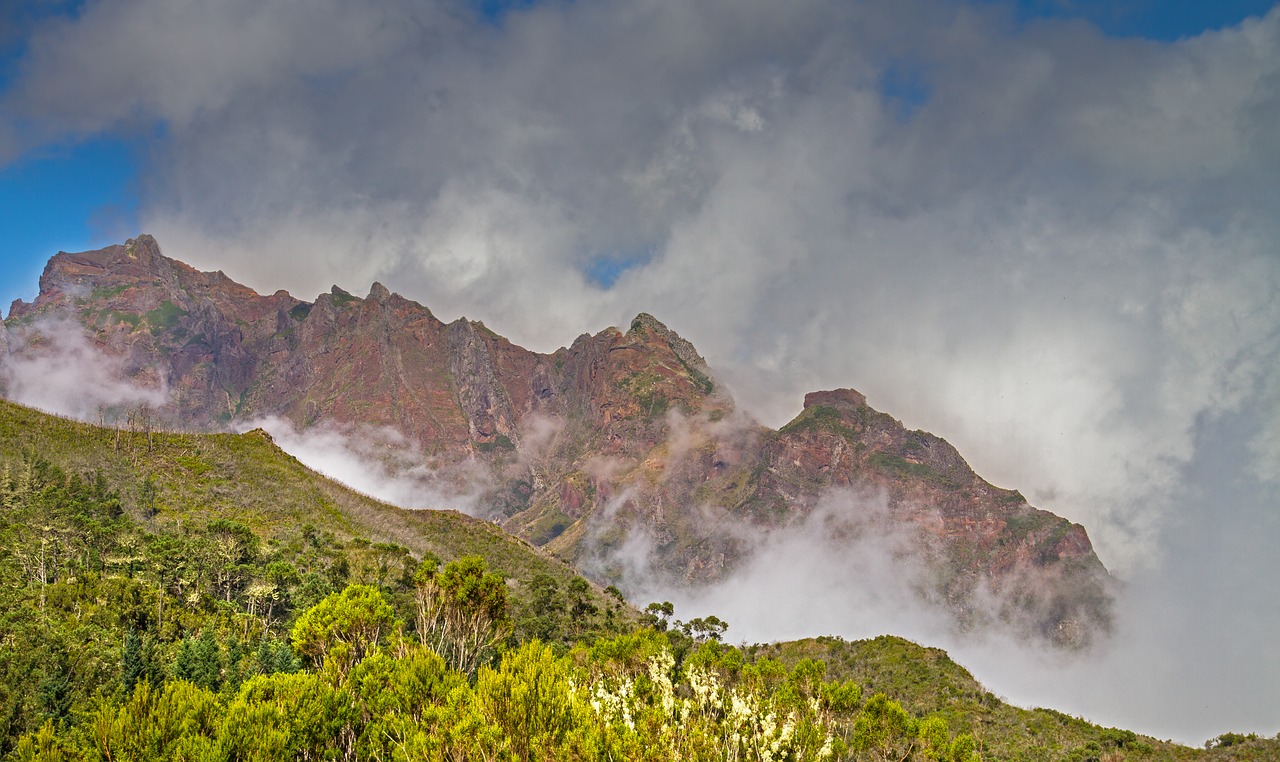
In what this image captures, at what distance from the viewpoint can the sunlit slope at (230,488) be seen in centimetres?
13050

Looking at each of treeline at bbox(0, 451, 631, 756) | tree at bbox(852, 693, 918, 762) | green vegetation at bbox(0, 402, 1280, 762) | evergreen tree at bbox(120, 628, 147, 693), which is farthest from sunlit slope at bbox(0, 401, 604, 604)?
tree at bbox(852, 693, 918, 762)

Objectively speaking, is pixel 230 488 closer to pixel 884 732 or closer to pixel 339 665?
pixel 339 665

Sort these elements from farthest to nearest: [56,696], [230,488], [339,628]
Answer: [230,488] → [339,628] → [56,696]

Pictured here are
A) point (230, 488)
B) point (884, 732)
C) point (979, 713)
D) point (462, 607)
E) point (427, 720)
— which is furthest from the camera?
point (230, 488)

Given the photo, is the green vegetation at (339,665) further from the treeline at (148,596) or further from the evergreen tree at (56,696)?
the treeline at (148,596)

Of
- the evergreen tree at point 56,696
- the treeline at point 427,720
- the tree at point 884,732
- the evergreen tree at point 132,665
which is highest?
the tree at point 884,732

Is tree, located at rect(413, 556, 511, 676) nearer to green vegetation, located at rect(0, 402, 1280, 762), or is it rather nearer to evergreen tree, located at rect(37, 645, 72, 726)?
green vegetation, located at rect(0, 402, 1280, 762)

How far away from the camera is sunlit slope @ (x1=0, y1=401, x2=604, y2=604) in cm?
13050

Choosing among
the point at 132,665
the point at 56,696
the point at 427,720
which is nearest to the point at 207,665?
the point at 132,665

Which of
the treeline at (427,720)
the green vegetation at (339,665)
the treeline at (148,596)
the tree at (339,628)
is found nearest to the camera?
the treeline at (427,720)

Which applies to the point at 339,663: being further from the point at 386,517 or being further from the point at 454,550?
the point at 386,517

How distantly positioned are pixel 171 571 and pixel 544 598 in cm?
5229

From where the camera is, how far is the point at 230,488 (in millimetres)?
150375

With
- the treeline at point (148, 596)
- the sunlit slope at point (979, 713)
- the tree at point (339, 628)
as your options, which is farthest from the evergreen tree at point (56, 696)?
the sunlit slope at point (979, 713)
